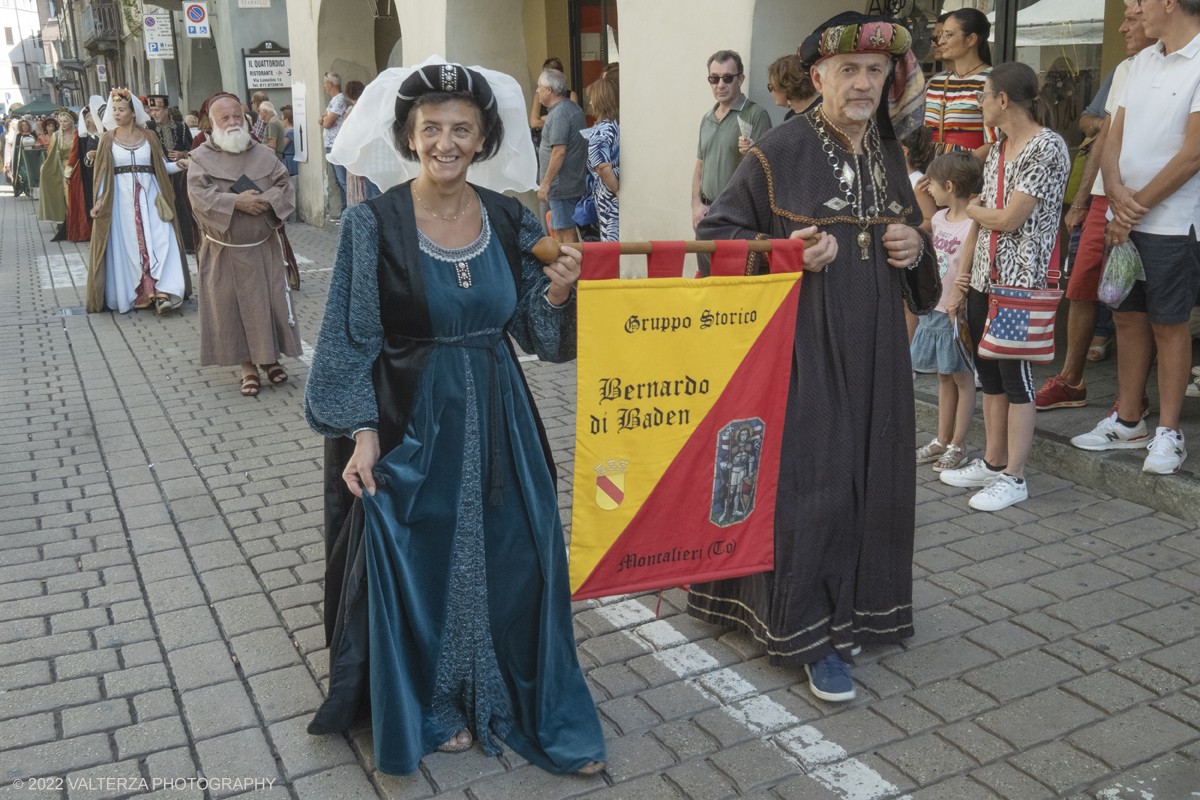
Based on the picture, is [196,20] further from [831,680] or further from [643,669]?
[831,680]

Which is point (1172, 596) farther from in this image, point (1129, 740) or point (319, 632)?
point (319, 632)

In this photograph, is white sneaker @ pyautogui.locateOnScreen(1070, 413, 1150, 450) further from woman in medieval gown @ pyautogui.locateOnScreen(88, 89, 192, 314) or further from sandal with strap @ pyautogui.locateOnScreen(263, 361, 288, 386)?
woman in medieval gown @ pyautogui.locateOnScreen(88, 89, 192, 314)

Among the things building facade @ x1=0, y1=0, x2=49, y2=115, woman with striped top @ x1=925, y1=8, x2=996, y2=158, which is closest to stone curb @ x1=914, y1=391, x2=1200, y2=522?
woman with striped top @ x1=925, y1=8, x2=996, y2=158

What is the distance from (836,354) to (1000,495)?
80.2 inches

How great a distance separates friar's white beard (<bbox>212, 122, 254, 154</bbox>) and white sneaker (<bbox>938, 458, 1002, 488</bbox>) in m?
5.03

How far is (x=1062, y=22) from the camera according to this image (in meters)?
8.41

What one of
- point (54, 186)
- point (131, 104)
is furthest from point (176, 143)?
point (131, 104)

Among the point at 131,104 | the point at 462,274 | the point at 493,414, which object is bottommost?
the point at 493,414

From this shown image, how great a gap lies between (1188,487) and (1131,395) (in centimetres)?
68

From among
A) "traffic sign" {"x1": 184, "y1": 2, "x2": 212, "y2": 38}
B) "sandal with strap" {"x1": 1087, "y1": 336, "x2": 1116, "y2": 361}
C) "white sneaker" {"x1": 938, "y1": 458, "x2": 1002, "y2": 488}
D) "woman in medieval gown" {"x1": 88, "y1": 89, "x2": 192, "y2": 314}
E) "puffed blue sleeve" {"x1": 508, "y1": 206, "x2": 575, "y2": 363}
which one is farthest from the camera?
"traffic sign" {"x1": 184, "y1": 2, "x2": 212, "y2": 38}

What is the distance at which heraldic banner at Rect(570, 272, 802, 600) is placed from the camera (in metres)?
3.03

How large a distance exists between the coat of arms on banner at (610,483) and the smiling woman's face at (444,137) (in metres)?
0.92

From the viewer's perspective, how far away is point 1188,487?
4.70 meters

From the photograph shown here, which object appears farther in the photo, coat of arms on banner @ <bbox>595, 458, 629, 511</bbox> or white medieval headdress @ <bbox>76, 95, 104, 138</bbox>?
white medieval headdress @ <bbox>76, 95, 104, 138</bbox>
